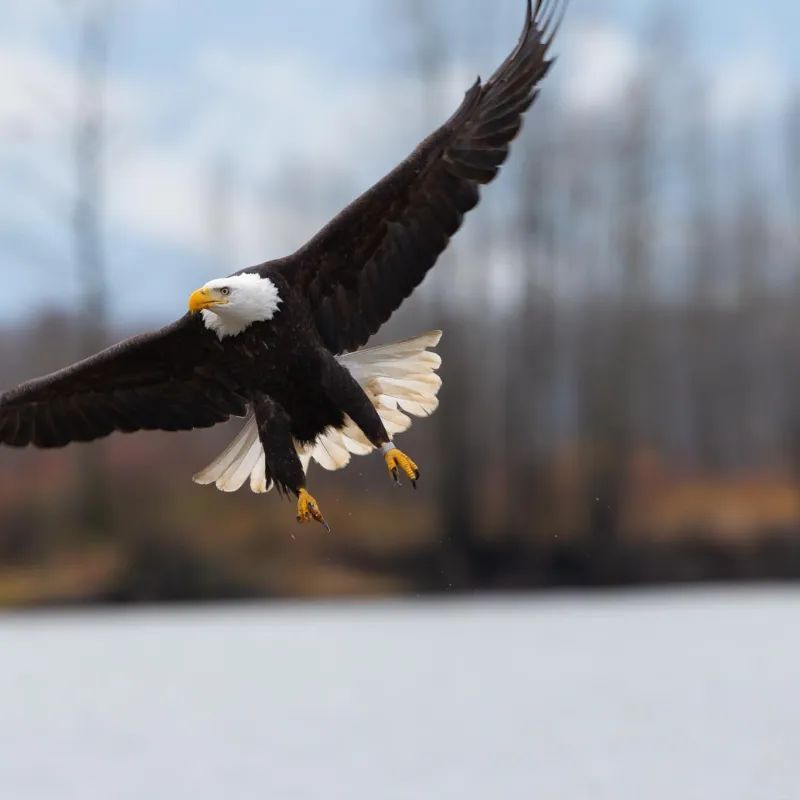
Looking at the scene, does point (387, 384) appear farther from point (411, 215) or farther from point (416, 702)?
point (416, 702)

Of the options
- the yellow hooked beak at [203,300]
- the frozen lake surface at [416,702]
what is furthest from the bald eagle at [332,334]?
the frozen lake surface at [416,702]

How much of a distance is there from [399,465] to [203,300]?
2.89ft

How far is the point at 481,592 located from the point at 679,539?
2173 millimetres

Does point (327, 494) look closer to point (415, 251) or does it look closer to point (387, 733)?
point (387, 733)

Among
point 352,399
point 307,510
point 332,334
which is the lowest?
point 307,510

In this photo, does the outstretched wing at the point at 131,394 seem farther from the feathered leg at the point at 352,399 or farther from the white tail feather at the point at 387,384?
the feathered leg at the point at 352,399

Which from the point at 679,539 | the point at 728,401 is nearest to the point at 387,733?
the point at 679,539

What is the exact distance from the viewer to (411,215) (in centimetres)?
665

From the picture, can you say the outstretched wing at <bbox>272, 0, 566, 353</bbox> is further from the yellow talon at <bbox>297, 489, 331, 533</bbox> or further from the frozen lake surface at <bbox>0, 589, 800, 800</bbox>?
the frozen lake surface at <bbox>0, 589, 800, 800</bbox>

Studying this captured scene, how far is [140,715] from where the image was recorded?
13016 millimetres

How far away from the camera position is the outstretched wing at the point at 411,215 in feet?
21.4

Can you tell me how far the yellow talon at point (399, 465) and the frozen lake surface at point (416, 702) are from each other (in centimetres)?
404

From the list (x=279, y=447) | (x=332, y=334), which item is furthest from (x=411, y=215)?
(x=279, y=447)

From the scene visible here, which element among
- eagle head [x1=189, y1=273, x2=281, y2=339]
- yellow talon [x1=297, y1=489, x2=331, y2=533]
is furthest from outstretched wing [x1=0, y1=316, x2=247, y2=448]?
yellow talon [x1=297, y1=489, x2=331, y2=533]
